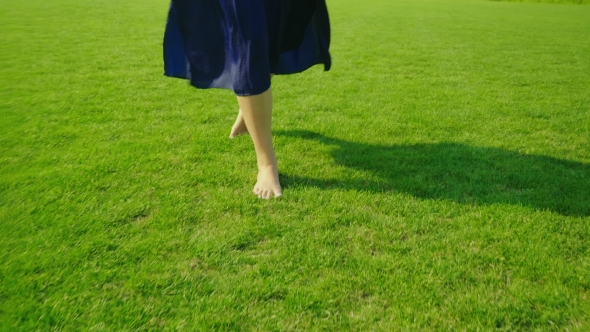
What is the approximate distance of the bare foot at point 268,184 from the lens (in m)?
2.24

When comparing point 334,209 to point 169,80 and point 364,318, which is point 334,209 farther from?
point 169,80

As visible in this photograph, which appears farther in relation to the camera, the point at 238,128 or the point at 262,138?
the point at 238,128

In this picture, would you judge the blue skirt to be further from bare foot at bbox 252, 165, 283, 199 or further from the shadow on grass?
the shadow on grass

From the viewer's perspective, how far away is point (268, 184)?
7.45 ft

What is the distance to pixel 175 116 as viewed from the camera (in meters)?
3.45

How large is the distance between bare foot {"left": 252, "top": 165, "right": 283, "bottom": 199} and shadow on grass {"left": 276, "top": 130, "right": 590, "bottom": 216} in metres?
0.11

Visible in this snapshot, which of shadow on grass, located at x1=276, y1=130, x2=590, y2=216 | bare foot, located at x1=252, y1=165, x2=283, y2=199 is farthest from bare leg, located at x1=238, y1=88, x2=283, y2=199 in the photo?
shadow on grass, located at x1=276, y1=130, x2=590, y2=216

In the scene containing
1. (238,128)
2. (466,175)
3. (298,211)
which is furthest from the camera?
(238,128)

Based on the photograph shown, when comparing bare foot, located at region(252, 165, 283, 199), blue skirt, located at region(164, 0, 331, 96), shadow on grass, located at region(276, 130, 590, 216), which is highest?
blue skirt, located at region(164, 0, 331, 96)

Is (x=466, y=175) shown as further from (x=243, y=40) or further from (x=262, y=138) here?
(x=243, y=40)

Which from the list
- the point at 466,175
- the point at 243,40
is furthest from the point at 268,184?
the point at 466,175

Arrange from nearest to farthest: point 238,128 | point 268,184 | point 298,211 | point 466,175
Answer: point 298,211, point 268,184, point 466,175, point 238,128

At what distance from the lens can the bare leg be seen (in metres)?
2.25

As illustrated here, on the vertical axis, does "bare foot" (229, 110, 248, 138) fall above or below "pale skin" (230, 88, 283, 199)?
below
